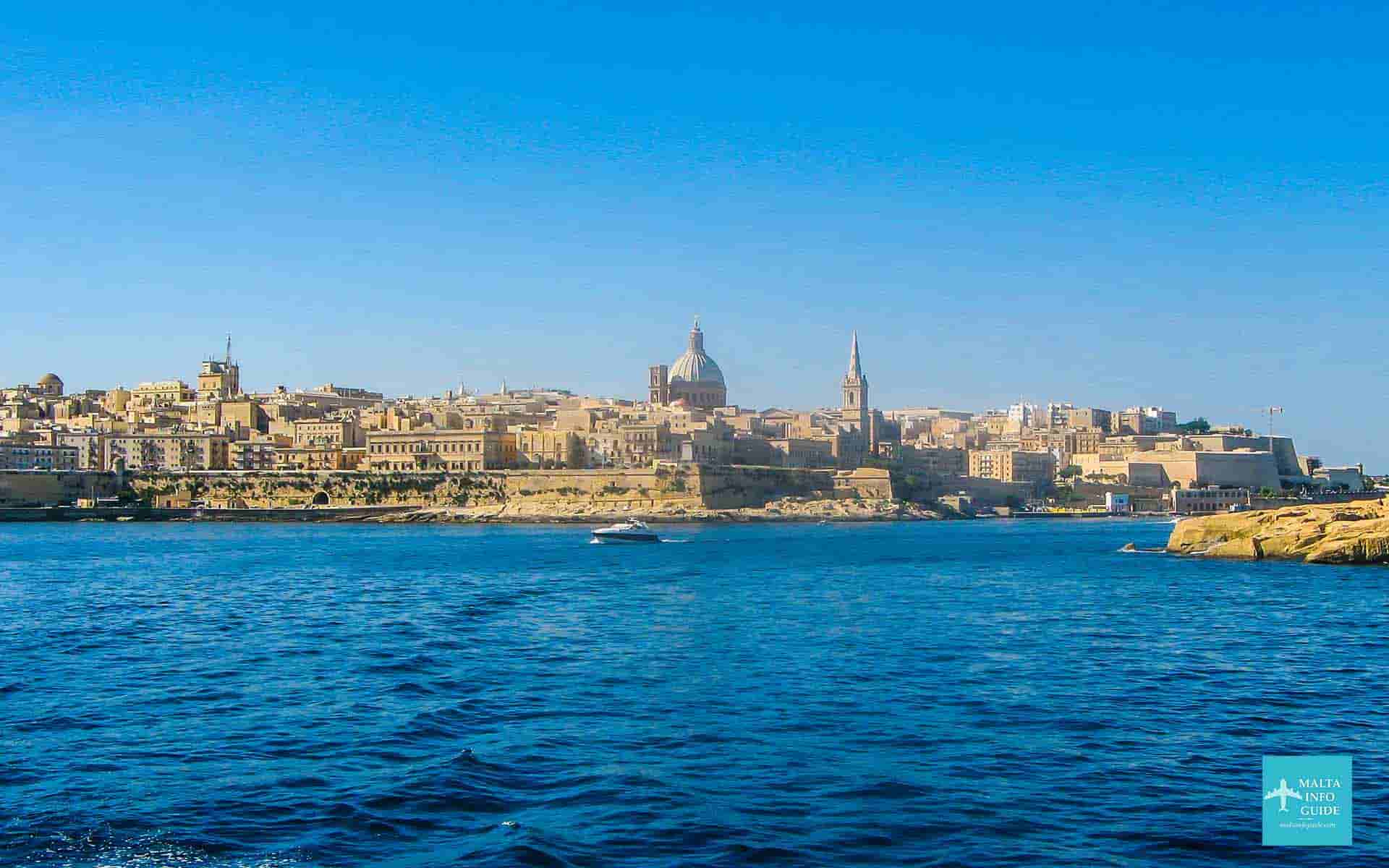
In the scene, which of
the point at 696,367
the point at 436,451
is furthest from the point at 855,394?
the point at 436,451

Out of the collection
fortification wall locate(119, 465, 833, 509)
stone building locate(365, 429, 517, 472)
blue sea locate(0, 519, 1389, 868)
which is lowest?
blue sea locate(0, 519, 1389, 868)

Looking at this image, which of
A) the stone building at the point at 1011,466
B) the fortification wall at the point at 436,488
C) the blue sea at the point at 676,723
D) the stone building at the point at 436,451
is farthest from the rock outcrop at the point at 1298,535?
the stone building at the point at 1011,466

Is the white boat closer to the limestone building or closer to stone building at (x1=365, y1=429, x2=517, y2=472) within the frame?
stone building at (x1=365, y1=429, x2=517, y2=472)

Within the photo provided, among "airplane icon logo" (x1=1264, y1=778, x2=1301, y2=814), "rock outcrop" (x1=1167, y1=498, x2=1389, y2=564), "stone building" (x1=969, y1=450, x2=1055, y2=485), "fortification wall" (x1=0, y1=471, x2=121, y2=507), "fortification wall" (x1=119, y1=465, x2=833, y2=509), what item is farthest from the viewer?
"stone building" (x1=969, y1=450, x2=1055, y2=485)

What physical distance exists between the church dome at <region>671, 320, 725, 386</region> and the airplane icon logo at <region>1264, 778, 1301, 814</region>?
326ft

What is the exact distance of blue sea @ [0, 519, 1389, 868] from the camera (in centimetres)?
851

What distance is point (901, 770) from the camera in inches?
398

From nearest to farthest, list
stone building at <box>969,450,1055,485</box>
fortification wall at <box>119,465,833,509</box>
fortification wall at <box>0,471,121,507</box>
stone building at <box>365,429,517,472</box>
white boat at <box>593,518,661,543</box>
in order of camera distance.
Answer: white boat at <box>593,518,661,543</box>, fortification wall at <box>0,471,121,507</box>, fortification wall at <box>119,465,833,509</box>, stone building at <box>365,429,517,472</box>, stone building at <box>969,450,1055,485</box>

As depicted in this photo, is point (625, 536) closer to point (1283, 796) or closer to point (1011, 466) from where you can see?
point (1283, 796)

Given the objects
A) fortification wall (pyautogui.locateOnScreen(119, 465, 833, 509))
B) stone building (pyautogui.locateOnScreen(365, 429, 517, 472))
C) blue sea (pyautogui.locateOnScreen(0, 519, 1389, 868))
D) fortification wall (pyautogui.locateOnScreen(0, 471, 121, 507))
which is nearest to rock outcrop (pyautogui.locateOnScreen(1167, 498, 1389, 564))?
blue sea (pyautogui.locateOnScreen(0, 519, 1389, 868))

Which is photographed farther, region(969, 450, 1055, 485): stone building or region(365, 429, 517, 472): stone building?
region(969, 450, 1055, 485): stone building

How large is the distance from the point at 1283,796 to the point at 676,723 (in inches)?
187

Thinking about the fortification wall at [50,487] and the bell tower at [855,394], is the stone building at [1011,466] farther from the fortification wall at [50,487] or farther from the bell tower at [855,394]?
the fortification wall at [50,487]

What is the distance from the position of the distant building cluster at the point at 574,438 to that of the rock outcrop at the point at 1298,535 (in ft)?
135
